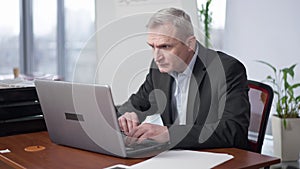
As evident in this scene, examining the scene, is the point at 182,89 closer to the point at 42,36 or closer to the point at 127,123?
the point at 127,123

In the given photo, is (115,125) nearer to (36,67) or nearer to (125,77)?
(125,77)

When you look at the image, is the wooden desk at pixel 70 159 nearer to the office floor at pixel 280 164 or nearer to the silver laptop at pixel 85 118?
the silver laptop at pixel 85 118

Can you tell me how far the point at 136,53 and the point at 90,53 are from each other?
1595 millimetres

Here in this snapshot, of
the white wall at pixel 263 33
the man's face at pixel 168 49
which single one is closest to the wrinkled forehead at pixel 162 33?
the man's face at pixel 168 49

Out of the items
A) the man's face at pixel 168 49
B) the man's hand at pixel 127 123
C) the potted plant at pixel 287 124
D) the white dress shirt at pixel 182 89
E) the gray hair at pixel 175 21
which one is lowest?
the potted plant at pixel 287 124

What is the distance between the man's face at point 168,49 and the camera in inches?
67.8

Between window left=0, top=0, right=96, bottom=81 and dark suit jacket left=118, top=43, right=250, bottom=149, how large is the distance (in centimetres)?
335

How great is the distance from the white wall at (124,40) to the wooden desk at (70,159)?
181 centimetres

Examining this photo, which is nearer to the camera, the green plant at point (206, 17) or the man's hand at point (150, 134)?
the man's hand at point (150, 134)

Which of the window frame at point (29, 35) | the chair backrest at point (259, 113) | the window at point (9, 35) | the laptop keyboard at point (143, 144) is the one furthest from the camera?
the window frame at point (29, 35)

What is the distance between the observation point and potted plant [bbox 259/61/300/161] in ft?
11.6

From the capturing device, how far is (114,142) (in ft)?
4.48

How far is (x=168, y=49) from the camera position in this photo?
1.77m

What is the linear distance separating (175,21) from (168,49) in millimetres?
120
